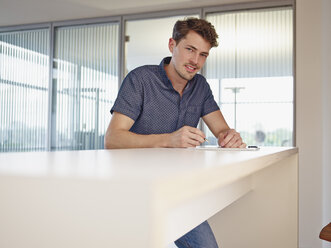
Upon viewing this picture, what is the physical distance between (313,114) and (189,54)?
191 cm

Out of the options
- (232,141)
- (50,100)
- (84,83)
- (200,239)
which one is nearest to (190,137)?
(232,141)

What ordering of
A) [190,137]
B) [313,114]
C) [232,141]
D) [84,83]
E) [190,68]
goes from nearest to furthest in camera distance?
[190,137]
[232,141]
[190,68]
[313,114]
[84,83]

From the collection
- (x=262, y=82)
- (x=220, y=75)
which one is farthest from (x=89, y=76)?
(x=262, y=82)

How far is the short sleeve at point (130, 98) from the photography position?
1.85m

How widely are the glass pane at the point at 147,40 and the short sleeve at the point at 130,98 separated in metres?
2.13

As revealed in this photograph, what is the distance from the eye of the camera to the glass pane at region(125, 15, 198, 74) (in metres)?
4.07

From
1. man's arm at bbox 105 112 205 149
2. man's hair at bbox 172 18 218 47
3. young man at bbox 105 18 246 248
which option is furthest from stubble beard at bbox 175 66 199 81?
man's arm at bbox 105 112 205 149

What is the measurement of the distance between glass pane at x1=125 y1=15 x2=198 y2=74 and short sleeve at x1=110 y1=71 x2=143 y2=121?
7.00ft

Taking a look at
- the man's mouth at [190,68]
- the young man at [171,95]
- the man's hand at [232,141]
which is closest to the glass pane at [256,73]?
the young man at [171,95]

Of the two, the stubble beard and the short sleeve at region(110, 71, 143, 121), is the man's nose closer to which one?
the stubble beard

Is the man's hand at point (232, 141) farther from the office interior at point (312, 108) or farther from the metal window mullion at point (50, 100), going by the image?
the metal window mullion at point (50, 100)

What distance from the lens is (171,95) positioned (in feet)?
6.64

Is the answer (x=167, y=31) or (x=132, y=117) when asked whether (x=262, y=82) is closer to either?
(x=167, y=31)

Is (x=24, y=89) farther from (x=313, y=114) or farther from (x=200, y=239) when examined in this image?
(x=200, y=239)
